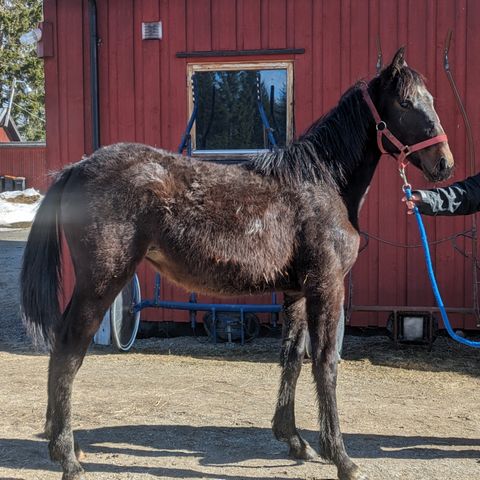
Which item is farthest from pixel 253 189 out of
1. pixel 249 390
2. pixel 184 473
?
pixel 249 390

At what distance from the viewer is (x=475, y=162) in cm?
657

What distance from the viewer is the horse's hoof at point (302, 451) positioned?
3.96 meters

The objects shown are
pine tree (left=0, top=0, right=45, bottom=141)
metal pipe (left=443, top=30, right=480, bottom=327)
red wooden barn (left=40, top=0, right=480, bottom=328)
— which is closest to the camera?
metal pipe (left=443, top=30, right=480, bottom=327)

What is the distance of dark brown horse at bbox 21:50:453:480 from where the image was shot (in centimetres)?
357

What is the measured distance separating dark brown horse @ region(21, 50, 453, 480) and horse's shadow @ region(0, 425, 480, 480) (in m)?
0.24

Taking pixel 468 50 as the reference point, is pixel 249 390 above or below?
below

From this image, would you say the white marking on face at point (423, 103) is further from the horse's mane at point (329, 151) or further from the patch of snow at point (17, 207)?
the patch of snow at point (17, 207)

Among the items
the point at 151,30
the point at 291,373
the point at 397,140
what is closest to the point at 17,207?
the point at 151,30

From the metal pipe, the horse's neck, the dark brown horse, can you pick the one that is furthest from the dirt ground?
the horse's neck

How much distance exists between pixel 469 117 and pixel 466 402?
299 centimetres

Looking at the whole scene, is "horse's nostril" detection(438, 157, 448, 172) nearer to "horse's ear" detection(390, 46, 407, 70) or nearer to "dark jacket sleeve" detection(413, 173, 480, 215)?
"dark jacket sleeve" detection(413, 173, 480, 215)

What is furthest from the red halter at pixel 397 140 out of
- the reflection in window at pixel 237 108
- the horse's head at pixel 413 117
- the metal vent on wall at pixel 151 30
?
the metal vent on wall at pixel 151 30

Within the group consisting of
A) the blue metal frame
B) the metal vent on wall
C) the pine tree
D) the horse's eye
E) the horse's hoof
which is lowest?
the horse's hoof

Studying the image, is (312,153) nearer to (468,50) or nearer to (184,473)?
(184,473)
